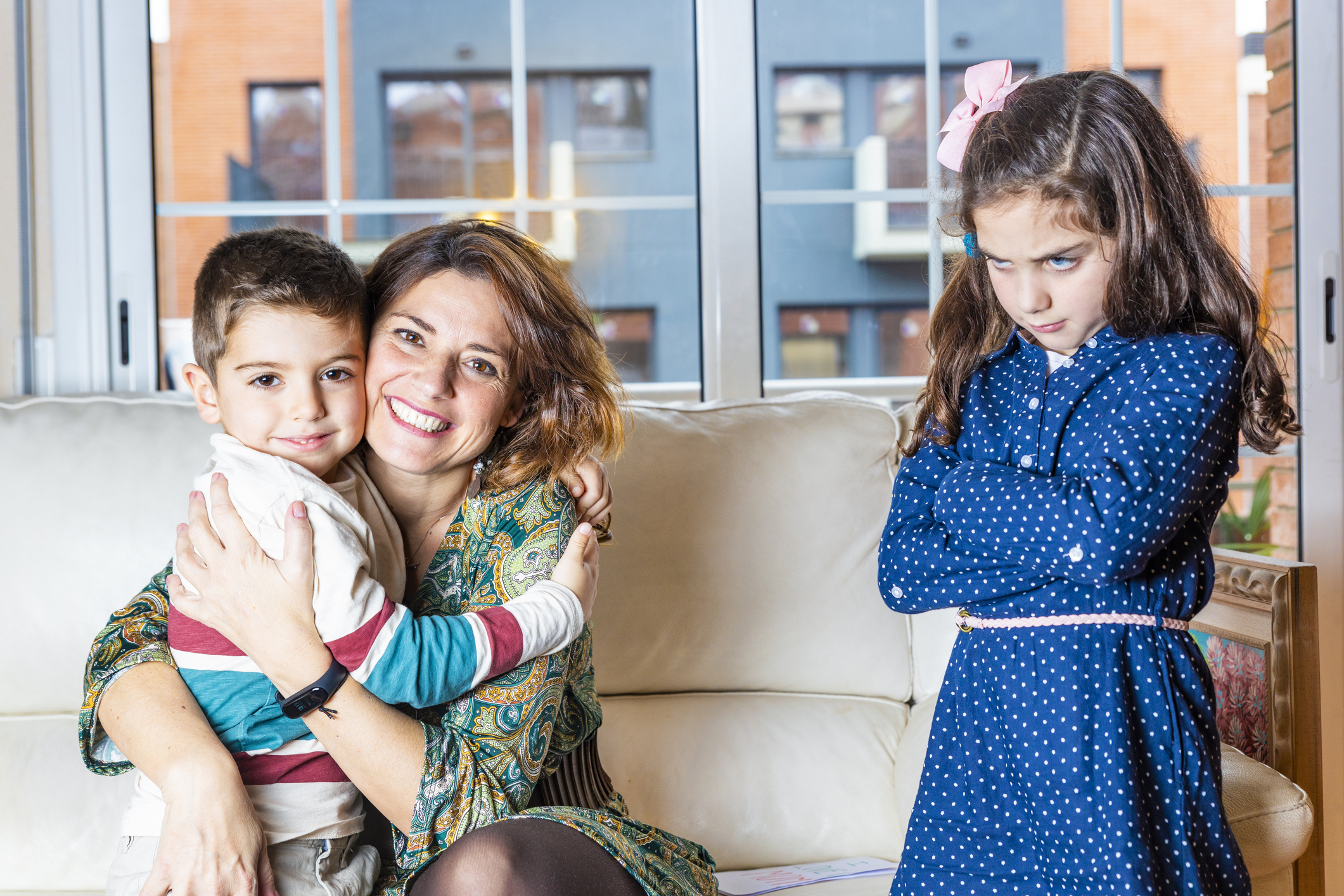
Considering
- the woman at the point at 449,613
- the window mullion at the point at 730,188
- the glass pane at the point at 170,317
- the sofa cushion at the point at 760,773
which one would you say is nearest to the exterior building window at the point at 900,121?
the window mullion at the point at 730,188

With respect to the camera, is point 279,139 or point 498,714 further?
point 279,139

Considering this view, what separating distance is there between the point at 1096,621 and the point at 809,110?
7.73 metres

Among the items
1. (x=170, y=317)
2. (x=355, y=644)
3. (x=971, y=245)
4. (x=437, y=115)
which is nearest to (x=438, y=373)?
(x=355, y=644)

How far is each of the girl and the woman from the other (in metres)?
0.38

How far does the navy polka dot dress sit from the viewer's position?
3.43 ft

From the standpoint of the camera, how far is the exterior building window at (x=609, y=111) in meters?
6.16

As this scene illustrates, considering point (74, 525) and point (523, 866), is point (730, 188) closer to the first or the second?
point (74, 525)

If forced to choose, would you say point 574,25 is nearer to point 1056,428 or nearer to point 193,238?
point 193,238

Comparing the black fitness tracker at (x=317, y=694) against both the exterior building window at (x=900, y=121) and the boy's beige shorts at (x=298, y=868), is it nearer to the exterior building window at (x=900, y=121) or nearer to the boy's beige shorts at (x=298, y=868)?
the boy's beige shorts at (x=298, y=868)

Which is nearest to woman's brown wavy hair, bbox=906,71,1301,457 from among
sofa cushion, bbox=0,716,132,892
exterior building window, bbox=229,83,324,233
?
sofa cushion, bbox=0,716,132,892

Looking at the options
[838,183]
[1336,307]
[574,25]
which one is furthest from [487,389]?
[838,183]

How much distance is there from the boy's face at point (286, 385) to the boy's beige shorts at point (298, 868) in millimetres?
409

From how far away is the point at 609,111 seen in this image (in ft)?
21.5

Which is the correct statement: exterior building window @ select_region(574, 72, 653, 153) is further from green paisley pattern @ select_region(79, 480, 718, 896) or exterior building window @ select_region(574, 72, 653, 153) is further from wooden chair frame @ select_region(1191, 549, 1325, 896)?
green paisley pattern @ select_region(79, 480, 718, 896)
